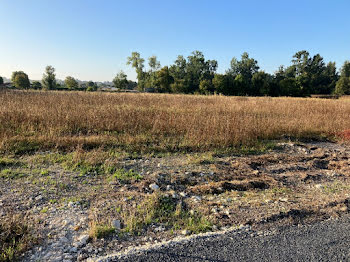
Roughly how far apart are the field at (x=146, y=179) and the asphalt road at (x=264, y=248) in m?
0.21

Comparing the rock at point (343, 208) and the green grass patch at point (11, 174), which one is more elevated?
the green grass patch at point (11, 174)

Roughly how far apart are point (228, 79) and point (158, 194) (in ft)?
148

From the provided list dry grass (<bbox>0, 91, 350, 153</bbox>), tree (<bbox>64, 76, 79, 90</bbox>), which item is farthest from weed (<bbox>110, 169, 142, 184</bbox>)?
tree (<bbox>64, 76, 79, 90</bbox>)

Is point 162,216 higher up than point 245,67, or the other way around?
point 245,67

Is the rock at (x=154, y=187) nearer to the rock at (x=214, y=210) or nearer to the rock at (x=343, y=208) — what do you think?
the rock at (x=214, y=210)

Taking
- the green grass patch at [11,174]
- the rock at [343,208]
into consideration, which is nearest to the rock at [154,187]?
the green grass patch at [11,174]

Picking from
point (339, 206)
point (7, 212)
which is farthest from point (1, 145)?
point (339, 206)

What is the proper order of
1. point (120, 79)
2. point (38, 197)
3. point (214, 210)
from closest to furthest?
point (214, 210) → point (38, 197) → point (120, 79)

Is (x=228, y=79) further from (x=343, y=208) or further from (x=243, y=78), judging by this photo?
(x=343, y=208)

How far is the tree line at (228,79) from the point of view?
43.7 meters

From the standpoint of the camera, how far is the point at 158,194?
309 centimetres

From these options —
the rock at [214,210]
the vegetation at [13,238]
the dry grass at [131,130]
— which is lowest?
the rock at [214,210]

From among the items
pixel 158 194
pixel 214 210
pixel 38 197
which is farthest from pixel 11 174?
pixel 214 210

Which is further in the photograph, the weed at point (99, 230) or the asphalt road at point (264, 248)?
the weed at point (99, 230)
